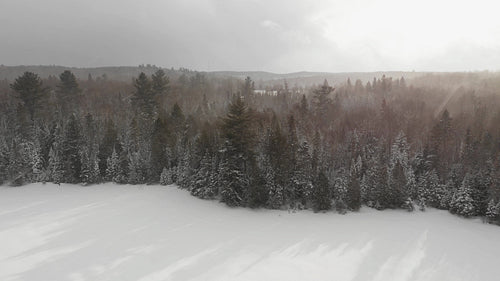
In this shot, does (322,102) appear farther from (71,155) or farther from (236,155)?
(71,155)

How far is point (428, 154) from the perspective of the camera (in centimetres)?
4203

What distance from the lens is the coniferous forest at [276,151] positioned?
3406 cm

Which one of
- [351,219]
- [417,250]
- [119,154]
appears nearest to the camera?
[417,250]

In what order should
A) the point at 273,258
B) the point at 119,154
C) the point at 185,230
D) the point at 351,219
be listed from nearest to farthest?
the point at 273,258 → the point at 185,230 → the point at 351,219 → the point at 119,154

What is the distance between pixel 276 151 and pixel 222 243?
14.5 m

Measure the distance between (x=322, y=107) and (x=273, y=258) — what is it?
48.1m

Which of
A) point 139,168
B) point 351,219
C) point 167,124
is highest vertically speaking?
point 167,124

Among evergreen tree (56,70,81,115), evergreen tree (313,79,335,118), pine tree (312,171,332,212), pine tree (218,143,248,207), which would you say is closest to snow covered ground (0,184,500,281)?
pine tree (312,171,332,212)

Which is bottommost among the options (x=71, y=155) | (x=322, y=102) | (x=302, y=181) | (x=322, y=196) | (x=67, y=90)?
(x=322, y=196)

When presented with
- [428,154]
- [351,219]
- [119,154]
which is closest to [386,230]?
[351,219]

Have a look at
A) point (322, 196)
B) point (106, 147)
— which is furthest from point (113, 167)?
point (322, 196)

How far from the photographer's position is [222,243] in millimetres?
25047

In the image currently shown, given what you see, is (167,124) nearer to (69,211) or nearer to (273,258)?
(69,211)

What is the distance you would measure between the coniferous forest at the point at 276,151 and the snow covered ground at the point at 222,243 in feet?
8.83
